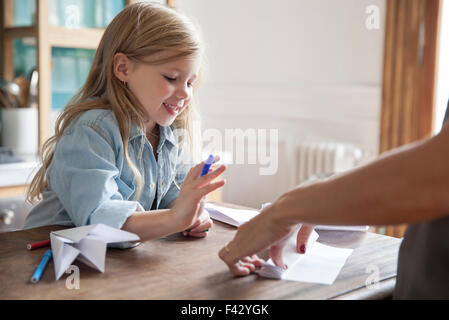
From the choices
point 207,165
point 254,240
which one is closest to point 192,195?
point 207,165

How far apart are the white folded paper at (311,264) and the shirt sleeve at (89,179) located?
13.3 inches

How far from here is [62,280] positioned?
2.85ft

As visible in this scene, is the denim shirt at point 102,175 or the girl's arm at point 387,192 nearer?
the girl's arm at point 387,192

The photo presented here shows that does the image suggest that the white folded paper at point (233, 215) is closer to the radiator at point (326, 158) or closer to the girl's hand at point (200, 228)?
the girl's hand at point (200, 228)

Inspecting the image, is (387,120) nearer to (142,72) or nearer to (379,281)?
(142,72)

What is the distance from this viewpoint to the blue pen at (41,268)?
865mm

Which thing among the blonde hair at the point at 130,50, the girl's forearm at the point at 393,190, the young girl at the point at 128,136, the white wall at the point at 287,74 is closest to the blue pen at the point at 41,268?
the young girl at the point at 128,136

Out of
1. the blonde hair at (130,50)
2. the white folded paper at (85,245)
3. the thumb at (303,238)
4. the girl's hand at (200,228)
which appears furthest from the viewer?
the blonde hair at (130,50)

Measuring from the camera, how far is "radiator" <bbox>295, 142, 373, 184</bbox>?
315cm

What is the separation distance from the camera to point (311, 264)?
3.18ft

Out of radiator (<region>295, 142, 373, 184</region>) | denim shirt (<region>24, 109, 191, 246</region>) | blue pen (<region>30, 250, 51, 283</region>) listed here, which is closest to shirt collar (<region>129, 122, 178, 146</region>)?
denim shirt (<region>24, 109, 191, 246</region>)

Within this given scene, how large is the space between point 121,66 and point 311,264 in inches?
29.5

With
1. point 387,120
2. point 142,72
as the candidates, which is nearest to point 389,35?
point 387,120

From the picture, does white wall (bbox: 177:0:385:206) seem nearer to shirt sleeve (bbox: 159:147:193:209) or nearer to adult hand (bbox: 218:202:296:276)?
shirt sleeve (bbox: 159:147:193:209)
